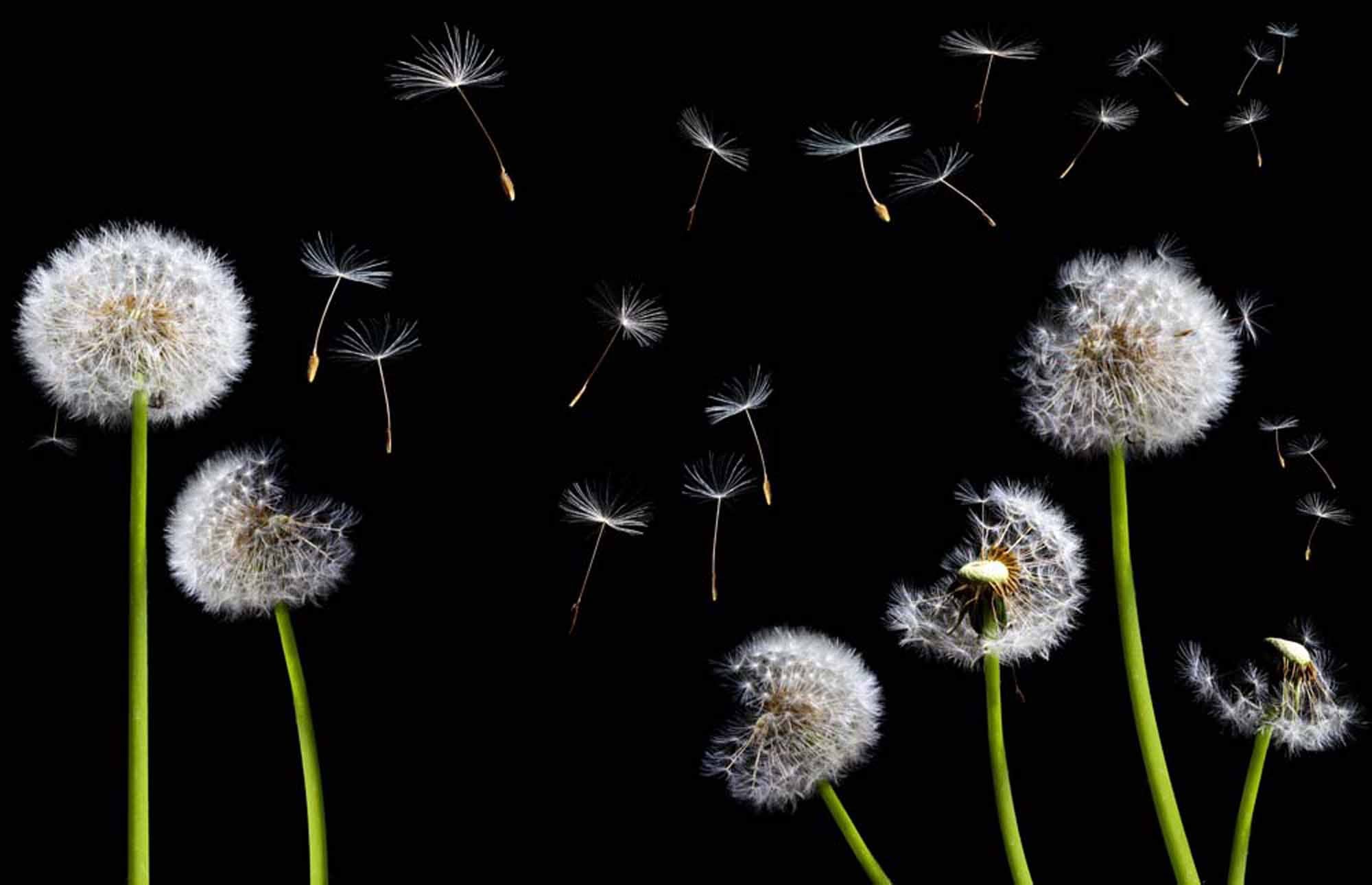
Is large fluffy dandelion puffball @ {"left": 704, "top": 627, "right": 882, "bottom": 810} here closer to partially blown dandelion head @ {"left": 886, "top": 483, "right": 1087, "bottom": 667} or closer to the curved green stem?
the curved green stem

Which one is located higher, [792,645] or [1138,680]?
[792,645]

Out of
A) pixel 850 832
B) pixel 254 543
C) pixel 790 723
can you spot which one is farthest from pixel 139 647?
pixel 850 832

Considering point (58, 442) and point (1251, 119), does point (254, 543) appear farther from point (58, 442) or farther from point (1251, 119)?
point (1251, 119)

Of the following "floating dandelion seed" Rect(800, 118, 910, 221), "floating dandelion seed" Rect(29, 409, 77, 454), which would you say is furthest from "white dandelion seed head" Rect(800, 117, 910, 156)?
"floating dandelion seed" Rect(29, 409, 77, 454)

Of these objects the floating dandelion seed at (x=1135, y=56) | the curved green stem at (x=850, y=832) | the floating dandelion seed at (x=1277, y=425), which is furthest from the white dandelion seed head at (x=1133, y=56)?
the curved green stem at (x=850, y=832)

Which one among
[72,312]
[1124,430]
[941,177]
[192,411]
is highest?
[72,312]

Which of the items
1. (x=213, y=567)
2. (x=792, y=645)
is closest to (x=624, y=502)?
(x=792, y=645)

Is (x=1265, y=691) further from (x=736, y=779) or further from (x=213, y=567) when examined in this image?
(x=213, y=567)
